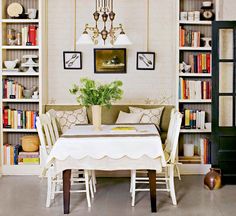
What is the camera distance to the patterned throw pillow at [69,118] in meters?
6.71

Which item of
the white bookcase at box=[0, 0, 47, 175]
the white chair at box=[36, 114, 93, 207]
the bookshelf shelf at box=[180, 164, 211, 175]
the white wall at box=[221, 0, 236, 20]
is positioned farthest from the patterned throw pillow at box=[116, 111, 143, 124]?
the white wall at box=[221, 0, 236, 20]

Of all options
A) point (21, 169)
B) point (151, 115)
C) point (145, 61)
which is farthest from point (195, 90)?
point (21, 169)

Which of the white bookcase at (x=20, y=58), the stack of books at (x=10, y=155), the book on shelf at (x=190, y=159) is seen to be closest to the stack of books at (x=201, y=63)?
the book on shelf at (x=190, y=159)

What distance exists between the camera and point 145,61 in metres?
7.09

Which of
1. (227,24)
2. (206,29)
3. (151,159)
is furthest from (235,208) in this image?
(206,29)

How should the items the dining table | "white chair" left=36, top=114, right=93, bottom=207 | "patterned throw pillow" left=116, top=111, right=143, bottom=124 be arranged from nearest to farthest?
the dining table < "white chair" left=36, top=114, right=93, bottom=207 < "patterned throw pillow" left=116, top=111, right=143, bottom=124

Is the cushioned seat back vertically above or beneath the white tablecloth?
above

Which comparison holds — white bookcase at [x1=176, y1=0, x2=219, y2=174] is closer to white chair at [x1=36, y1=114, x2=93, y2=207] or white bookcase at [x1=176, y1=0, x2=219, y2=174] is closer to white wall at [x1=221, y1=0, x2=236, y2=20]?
white wall at [x1=221, y1=0, x2=236, y2=20]

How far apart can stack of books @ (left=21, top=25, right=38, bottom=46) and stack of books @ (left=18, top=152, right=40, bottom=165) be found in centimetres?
161

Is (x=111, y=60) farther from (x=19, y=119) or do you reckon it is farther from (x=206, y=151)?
(x=206, y=151)

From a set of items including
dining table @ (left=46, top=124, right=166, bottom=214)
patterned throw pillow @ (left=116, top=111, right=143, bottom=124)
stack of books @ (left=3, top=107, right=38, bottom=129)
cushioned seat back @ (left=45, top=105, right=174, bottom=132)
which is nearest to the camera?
dining table @ (left=46, top=124, right=166, bottom=214)

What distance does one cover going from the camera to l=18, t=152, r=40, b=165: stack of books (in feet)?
22.2

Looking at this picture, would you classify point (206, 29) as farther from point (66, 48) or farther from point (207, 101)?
point (66, 48)

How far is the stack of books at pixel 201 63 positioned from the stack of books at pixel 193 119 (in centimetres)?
61
